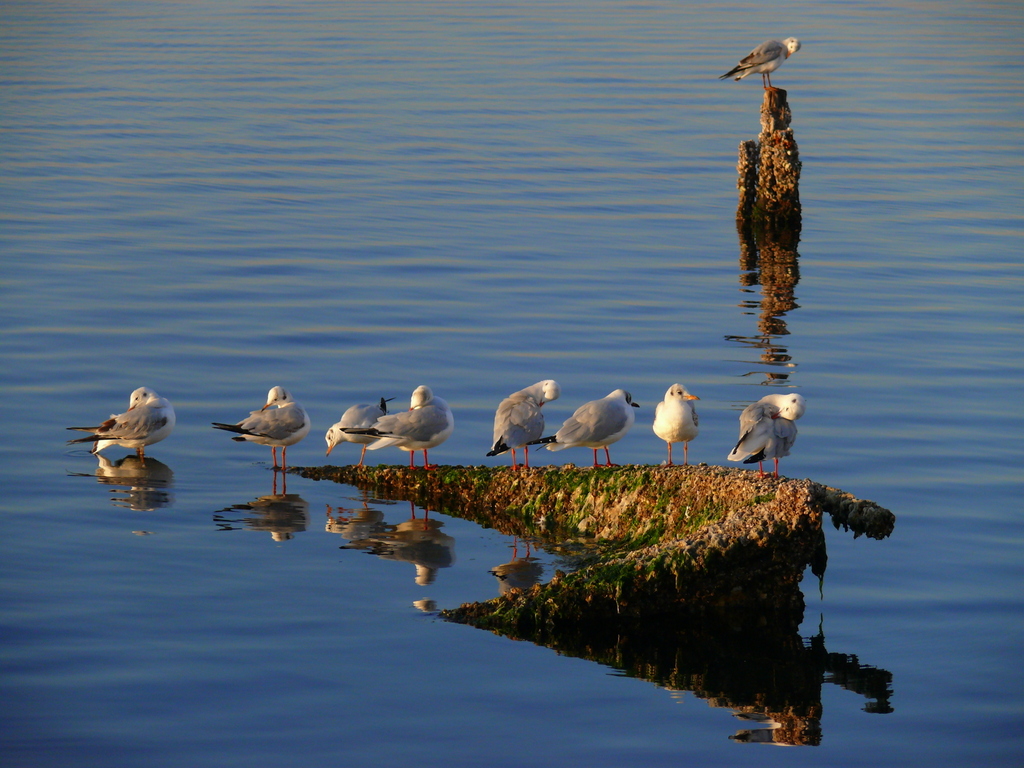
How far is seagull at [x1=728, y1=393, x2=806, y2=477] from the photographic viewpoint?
11.9 metres

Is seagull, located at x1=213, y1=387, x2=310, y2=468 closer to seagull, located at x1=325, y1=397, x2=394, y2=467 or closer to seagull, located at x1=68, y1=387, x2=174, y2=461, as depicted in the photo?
seagull, located at x1=325, y1=397, x2=394, y2=467

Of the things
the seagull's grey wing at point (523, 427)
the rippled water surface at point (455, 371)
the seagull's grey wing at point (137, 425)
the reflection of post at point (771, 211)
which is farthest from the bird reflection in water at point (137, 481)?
the reflection of post at point (771, 211)

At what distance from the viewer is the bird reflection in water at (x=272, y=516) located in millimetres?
12867

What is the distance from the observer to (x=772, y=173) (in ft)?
96.6

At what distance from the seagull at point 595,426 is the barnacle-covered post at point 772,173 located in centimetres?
1604

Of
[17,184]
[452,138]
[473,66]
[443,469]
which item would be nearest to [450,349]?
[443,469]

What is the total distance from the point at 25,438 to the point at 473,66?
148 ft

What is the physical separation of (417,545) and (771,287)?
1553 cm

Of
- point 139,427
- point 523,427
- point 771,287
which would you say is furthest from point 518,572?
point 771,287

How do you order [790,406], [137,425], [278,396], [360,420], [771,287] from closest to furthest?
[790,406] < [360,420] < [278,396] < [137,425] < [771,287]

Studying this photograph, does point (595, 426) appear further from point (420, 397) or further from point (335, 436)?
point (335, 436)

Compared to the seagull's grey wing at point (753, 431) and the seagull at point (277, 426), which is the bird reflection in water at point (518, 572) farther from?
the seagull at point (277, 426)

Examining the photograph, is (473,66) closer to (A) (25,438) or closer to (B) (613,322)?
(B) (613,322)

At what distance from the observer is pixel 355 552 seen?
482 inches
